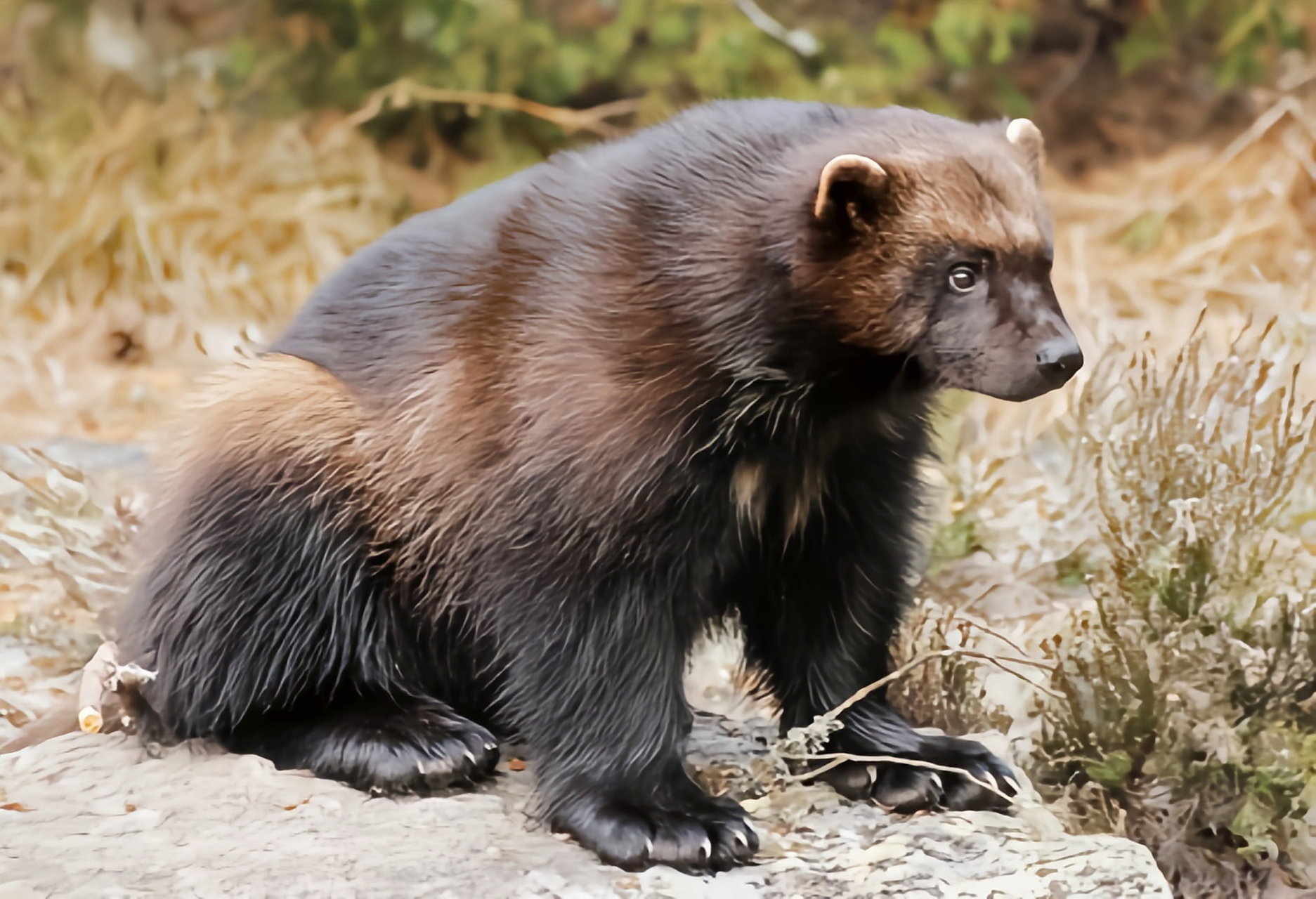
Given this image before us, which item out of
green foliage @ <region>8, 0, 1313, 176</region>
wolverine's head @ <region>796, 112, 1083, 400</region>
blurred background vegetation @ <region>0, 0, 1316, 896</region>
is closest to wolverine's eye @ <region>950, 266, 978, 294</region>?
wolverine's head @ <region>796, 112, 1083, 400</region>

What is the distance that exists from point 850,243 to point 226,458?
1.27 metres

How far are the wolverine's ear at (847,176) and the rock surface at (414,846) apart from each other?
1.12 m

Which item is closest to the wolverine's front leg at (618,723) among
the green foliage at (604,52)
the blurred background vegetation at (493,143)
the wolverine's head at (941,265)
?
the wolverine's head at (941,265)

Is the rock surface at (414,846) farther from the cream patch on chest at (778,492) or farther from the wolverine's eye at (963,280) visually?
the wolverine's eye at (963,280)

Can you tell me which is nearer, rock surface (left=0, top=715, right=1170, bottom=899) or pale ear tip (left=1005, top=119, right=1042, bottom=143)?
rock surface (left=0, top=715, right=1170, bottom=899)

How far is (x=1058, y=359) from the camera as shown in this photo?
7.52 feet

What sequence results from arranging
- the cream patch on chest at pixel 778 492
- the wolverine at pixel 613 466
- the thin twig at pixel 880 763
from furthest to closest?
1. the thin twig at pixel 880 763
2. the cream patch on chest at pixel 778 492
3. the wolverine at pixel 613 466

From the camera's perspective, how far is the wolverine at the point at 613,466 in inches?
95.4

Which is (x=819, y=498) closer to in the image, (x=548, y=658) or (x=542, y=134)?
(x=548, y=658)

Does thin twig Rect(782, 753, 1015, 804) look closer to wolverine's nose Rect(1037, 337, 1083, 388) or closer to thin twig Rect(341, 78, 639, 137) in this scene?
wolverine's nose Rect(1037, 337, 1083, 388)

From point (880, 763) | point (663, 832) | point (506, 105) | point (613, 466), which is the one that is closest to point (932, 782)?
point (880, 763)

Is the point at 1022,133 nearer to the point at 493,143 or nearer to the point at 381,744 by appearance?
the point at 381,744

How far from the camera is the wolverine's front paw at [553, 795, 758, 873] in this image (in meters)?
2.51

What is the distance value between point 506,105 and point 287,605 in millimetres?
4098
